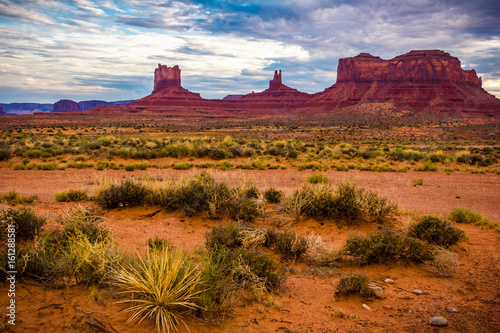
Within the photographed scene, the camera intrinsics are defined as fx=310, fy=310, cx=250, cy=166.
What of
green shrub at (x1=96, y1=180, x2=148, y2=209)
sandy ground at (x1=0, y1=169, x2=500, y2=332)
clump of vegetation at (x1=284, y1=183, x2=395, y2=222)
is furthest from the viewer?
green shrub at (x1=96, y1=180, x2=148, y2=209)

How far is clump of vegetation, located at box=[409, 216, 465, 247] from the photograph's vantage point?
21.8ft

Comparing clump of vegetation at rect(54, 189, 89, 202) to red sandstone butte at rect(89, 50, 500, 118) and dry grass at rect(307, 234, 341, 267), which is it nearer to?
dry grass at rect(307, 234, 341, 267)

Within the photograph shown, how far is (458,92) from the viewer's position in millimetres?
116688

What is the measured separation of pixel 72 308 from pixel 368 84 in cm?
14726

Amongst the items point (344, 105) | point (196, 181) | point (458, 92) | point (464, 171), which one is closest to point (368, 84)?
point (344, 105)

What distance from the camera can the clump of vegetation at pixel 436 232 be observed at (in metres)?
6.64

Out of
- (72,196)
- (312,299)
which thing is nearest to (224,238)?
(312,299)

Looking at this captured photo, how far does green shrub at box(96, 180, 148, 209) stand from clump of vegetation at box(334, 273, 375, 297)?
6.20 meters

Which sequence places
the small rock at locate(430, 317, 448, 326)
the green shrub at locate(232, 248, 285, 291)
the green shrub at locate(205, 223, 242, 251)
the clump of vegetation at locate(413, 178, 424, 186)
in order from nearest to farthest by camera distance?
the small rock at locate(430, 317, 448, 326), the green shrub at locate(232, 248, 285, 291), the green shrub at locate(205, 223, 242, 251), the clump of vegetation at locate(413, 178, 424, 186)

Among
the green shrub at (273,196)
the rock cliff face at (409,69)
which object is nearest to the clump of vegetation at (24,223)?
the green shrub at (273,196)

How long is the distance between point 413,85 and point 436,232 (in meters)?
133

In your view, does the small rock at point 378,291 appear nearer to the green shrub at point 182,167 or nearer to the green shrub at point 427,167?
the green shrub at point 182,167

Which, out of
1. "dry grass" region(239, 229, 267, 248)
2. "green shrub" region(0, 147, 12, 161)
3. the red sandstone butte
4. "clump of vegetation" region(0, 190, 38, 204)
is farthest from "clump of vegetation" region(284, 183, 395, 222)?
the red sandstone butte

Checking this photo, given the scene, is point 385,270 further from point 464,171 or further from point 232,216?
point 464,171
